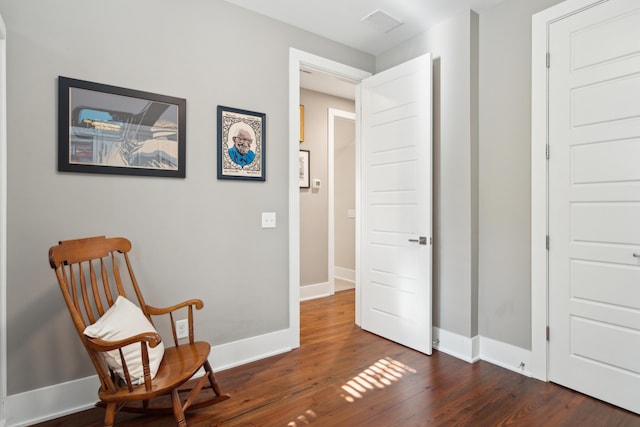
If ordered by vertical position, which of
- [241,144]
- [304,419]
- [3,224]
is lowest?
[304,419]

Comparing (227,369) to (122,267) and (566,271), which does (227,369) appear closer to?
(122,267)

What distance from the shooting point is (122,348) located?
5.70ft

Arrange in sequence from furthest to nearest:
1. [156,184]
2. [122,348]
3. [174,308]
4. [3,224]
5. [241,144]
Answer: [241,144], [156,184], [174,308], [3,224], [122,348]

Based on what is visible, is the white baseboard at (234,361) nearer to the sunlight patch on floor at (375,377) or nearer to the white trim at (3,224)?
the white trim at (3,224)

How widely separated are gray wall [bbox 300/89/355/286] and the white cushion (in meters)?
2.78

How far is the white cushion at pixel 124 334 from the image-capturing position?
1.70 metres

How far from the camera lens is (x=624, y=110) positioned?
205cm

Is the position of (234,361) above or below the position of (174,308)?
below

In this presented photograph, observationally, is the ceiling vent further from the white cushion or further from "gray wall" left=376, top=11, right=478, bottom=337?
the white cushion

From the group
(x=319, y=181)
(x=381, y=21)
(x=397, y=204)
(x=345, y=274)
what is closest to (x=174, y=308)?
(x=397, y=204)

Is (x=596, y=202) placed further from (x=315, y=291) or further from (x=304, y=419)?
(x=315, y=291)

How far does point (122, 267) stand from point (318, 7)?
233 centimetres

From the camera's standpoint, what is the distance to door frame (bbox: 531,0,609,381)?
237 centimetres

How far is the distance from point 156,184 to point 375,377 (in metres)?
2.00
